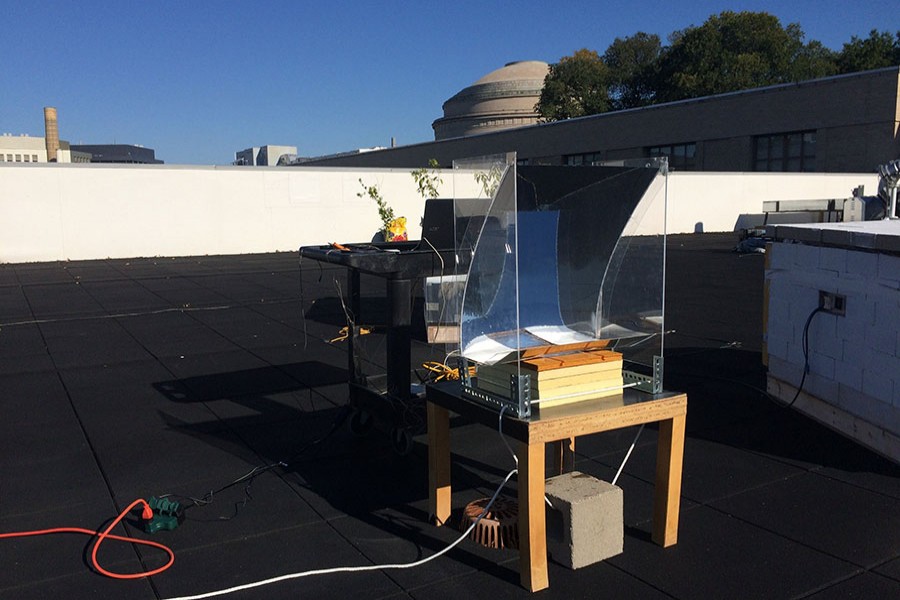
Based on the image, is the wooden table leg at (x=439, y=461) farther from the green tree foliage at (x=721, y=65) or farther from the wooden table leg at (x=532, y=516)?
the green tree foliage at (x=721, y=65)

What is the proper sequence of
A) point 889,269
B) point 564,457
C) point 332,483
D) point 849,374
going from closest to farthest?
point 564,457 < point 332,483 < point 889,269 < point 849,374

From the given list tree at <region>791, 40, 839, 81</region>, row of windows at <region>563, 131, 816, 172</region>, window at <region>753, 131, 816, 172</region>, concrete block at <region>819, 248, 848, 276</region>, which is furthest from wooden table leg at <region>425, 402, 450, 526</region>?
tree at <region>791, 40, 839, 81</region>

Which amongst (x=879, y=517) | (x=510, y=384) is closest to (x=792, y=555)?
(x=879, y=517)

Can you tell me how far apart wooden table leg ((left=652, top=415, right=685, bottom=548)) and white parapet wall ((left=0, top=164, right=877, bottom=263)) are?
15.7m

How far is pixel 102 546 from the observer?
3.59m

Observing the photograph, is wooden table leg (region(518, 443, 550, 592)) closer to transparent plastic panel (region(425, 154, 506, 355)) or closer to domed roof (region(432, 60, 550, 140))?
transparent plastic panel (region(425, 154, 506, 355))

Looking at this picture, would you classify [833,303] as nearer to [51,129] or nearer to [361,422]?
[361,422]

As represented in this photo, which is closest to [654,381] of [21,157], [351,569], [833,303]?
[351,569]

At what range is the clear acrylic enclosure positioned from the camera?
3.39 meters

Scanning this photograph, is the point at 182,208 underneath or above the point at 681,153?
underneath

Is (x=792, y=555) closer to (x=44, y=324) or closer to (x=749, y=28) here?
(x=44, y=324)

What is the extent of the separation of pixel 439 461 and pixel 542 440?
0.79m

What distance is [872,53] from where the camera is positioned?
5241 cm

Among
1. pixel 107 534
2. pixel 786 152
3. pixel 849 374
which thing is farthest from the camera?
pixel 786 152
